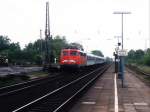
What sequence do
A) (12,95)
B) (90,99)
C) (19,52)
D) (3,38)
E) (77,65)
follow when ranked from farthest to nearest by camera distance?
(3,38)
(19,52)
(77,65)
(12,95)
(90,99)

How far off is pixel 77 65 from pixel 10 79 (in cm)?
1715

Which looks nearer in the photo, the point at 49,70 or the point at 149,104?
the point at 149,104

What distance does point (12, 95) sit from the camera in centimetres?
2306

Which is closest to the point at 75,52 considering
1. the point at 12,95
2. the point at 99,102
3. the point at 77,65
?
the point at 77,65

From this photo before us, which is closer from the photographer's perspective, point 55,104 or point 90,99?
point 55,104

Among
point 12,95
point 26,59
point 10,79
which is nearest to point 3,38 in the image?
point 26,59

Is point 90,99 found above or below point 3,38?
below

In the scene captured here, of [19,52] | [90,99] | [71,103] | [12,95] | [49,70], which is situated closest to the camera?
[71,103]

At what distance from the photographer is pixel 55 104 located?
60.6 feet

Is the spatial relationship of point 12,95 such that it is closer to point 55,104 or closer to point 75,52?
point 55,104

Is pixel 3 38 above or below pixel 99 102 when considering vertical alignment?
above

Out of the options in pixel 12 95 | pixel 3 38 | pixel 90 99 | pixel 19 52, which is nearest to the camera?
pixel 90 99

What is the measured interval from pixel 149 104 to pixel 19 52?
85640 millimetres

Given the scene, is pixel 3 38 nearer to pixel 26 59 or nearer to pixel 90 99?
pixel 26 59
